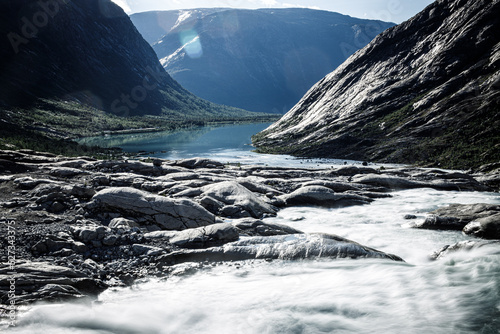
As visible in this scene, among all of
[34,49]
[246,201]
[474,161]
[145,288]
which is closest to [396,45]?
[474,161]

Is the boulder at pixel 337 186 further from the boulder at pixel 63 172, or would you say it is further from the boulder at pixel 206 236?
the boulder at pixel 63 172

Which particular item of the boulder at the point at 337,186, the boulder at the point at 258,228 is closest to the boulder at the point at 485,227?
the boulder at the point at 258,228

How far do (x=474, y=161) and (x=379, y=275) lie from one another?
35.0m

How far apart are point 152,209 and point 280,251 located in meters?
7.99

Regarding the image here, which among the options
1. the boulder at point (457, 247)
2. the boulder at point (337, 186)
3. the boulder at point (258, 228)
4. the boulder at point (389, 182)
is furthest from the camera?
the boulder at point (389, 182)

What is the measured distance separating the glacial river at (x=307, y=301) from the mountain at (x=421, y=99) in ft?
107

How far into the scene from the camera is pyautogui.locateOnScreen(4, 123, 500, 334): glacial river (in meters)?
9.76

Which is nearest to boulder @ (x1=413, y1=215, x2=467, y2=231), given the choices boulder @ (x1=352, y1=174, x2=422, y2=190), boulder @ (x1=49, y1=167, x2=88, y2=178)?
boulder @ (x1=352, y1=174, x2=422, y2=190)

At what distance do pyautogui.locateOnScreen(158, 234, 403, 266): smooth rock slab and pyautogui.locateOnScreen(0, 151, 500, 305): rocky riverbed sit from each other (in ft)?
0.15

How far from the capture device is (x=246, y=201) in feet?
72.4

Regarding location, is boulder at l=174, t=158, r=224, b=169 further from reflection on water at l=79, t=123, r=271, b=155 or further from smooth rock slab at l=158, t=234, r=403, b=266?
reflection on water at l=79, t=123, r=271, b=155

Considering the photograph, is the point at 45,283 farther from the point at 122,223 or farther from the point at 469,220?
the point at 469,220

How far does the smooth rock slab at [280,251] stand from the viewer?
1398 centimetres

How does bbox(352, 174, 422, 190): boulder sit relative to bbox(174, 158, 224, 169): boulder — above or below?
below
